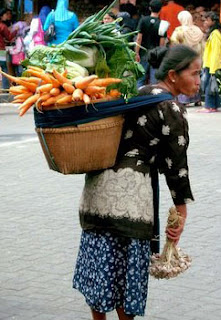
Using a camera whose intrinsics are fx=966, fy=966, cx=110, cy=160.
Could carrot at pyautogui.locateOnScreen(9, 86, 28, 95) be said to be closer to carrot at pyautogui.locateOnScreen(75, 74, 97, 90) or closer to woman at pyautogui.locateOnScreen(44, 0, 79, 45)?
carrot at pyautogui.locateOnScreen(75, 74, 97, 90)

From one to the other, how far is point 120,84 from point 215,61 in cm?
1269

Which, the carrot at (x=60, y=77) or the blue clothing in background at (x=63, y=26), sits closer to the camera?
the carrot at (x=60, y=77)

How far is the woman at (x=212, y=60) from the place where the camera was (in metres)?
17.1

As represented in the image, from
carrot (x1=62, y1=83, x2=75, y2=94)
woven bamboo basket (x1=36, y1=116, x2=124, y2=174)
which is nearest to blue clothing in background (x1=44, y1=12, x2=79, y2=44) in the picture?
woven bamboo basket (x1=36, y1=116, x2=124, y2=174)

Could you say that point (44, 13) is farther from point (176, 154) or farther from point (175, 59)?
point (176, 154)

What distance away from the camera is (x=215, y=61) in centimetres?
1722

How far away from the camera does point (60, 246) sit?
24.4 feet

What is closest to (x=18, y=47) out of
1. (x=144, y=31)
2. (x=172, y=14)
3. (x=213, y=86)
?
(x=172, y=14)

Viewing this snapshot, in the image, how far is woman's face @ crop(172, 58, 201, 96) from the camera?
191 inches

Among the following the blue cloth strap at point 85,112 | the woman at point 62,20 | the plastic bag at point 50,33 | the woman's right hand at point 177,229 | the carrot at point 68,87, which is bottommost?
the plastic bag at point 50,33

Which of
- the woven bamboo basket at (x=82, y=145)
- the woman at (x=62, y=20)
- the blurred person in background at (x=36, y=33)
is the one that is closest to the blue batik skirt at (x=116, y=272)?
the woven bamboo basket at (x=82, y=145)

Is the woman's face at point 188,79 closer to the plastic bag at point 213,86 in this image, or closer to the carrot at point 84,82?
the carrot at point 84,82

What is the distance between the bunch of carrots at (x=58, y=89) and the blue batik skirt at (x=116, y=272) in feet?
2.35

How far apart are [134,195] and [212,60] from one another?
1273 centimetres
